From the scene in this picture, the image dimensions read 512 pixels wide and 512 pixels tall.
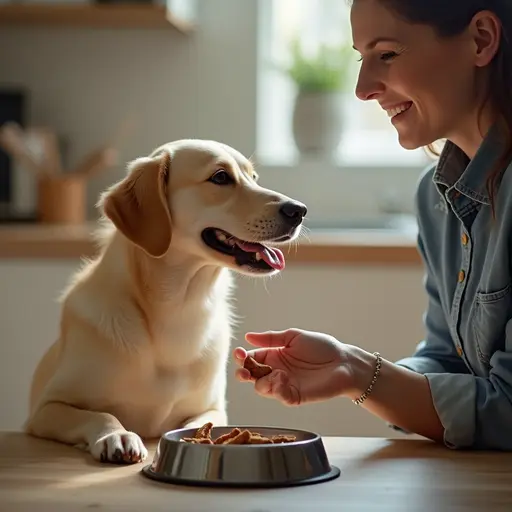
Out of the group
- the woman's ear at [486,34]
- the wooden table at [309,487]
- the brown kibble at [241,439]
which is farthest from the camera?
the woman's ear at [486,34]

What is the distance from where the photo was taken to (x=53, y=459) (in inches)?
46.2

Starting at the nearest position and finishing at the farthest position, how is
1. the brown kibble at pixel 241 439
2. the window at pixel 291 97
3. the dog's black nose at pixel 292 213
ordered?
the brown kibble at pixel 241 439, the dog's black nose at pixel 292 213, the window at pixel 291 97

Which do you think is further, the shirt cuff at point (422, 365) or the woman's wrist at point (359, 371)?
the shirt cuff at point (422, 365)

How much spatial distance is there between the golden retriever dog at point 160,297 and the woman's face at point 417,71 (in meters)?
0.28

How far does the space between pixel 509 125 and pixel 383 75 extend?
0.60 ft

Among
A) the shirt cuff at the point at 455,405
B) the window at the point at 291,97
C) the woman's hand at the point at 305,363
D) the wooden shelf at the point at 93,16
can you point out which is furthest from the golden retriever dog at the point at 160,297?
the window at the point at 291,97

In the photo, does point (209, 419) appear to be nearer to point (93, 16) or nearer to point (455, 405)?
point (455, 405)

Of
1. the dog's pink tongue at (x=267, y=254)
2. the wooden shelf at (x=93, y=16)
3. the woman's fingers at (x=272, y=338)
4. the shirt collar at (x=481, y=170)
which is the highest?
→ the wooden shelf at (x=93, y=16)

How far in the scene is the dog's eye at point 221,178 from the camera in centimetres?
166

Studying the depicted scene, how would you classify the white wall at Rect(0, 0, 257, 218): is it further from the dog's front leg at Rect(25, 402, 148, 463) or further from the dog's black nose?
the dog's front leg at Rect(25, 402, 148, 463)

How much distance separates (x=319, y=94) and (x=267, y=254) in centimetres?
162

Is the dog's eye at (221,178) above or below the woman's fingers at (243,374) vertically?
above

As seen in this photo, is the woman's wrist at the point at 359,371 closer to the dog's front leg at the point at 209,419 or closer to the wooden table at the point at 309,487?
the wooden table at the point at 309,487

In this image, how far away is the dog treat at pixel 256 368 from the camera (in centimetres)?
124
